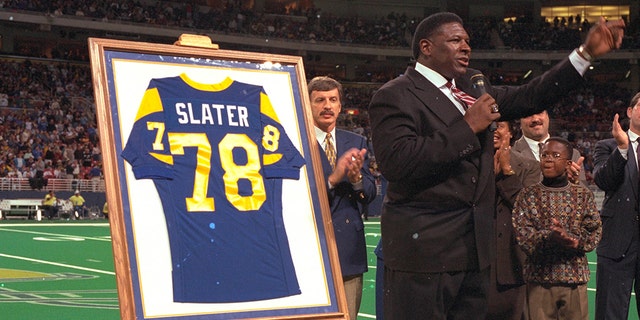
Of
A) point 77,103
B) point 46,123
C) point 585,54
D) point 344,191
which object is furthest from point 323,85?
point 77,103

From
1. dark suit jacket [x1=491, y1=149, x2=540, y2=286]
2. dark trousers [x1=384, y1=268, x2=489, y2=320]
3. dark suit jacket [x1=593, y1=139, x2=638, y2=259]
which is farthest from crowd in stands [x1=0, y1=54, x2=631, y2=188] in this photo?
dark trousers [x1=384, y1=268, x2=489, y2=320]

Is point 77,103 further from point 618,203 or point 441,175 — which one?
point 441,175

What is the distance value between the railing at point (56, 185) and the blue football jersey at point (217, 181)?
2666cm

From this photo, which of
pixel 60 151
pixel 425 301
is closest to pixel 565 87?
pixel 425 301

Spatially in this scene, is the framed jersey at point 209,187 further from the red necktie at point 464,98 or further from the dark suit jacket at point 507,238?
the dark suit jacket at point 507,238

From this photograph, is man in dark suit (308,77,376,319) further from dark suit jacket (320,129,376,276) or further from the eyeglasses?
the eyeglasses

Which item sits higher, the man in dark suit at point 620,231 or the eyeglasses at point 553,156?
the eyeglasses at point 553,156

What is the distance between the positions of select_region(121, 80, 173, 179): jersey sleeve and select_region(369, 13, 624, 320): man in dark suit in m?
1.08

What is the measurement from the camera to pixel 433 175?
3695 mm

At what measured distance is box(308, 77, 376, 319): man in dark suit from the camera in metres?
5.39

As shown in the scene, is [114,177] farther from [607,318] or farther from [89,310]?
[89,310]

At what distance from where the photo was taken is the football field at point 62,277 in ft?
32.1

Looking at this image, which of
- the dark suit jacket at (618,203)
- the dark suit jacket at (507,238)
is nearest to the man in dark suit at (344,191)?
the dark suit jacket at (507,238)

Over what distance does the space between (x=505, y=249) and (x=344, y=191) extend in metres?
1.16
